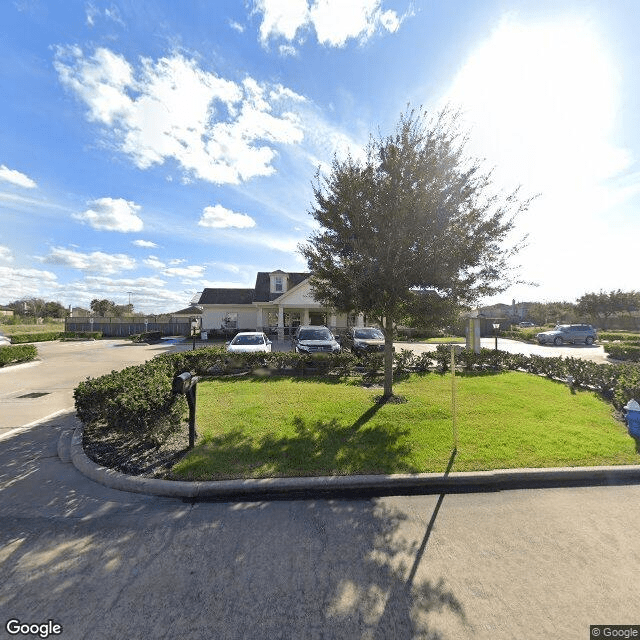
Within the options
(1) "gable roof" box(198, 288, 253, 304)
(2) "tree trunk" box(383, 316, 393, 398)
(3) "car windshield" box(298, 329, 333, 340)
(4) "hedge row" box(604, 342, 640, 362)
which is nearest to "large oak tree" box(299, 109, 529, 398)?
(2) "tree trunk" box(383, 316, 393, 398)

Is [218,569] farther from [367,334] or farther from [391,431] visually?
[367,334]

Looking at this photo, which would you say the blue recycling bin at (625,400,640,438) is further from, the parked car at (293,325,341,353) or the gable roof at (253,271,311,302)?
the gable roof at (253,271,311,302)

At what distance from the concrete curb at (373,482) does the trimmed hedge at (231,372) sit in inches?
37.2

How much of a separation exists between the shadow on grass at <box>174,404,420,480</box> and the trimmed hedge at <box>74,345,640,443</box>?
1061mm

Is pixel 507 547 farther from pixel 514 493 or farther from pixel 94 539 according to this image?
pixel 94 539

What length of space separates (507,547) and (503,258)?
19.4 feet

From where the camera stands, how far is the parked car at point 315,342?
13476 millimetres

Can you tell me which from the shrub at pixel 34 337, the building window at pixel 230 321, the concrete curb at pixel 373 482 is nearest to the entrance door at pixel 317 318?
the building window at pixel 230 321

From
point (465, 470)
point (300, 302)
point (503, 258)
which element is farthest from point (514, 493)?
point (300, 302)

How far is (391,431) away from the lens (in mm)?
5824

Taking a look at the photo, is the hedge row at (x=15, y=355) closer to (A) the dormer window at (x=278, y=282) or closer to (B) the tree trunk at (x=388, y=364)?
(B) the tree trunk at (x=388, y=364)

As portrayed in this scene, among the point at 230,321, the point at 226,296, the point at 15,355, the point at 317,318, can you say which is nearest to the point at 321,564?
the point at 15,355

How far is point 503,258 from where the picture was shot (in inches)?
280

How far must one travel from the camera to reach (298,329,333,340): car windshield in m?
14.9
